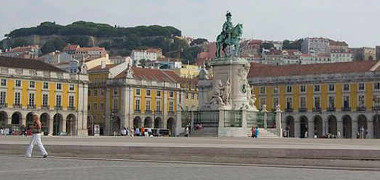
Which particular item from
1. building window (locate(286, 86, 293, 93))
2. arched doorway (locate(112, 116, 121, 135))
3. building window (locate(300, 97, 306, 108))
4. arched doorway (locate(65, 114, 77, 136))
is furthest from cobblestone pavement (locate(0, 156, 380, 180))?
building window (locate(286, 86, 293, 93))

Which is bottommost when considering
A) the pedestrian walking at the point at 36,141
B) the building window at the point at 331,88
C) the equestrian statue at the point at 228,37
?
the pedestrian walking at the point at 36,141

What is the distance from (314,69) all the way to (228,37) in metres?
43.9

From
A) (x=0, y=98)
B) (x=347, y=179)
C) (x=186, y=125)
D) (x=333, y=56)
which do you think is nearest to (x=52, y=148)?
(x=347, y=179)

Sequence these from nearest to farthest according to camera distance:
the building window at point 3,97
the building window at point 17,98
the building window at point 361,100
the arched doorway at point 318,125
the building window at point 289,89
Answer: the building window at point 3,97
the building window at point 17,98
the building window at point 361,100
the arched doorway at point 318,125
the building window at point 289,89

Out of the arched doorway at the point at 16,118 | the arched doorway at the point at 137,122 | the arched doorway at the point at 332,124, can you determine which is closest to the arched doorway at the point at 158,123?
the arched doorway at the point at 137,122

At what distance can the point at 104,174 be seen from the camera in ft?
41.9

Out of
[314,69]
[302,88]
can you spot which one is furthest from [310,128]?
[314,69]

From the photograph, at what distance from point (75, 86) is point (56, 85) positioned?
2.79 meters

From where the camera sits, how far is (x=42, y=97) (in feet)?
266

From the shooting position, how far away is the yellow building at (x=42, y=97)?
254 ft

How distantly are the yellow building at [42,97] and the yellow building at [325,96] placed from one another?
2253cm

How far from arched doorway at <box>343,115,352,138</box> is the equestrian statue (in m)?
42.1

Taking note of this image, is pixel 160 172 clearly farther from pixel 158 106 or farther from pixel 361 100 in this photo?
pixel 158 106

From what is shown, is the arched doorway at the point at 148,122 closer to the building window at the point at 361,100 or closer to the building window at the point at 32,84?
the building window at the point at 32,84
